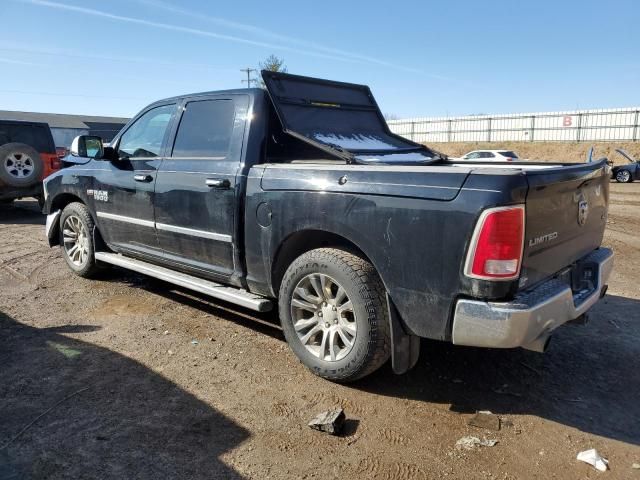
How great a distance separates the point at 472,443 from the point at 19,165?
9856 millimetres

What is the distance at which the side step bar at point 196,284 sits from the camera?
3961 mm

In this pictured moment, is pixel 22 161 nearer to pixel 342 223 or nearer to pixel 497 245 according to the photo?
pixel 342 223

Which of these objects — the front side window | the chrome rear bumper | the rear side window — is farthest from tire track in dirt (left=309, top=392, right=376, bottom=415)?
the front side window

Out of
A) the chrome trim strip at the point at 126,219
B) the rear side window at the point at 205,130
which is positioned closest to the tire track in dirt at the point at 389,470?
the rear side window at the point at 205,130

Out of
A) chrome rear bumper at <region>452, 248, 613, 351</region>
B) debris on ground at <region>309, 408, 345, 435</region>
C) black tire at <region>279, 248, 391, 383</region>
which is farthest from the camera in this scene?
black tire at <region>279, 248, 391, 383</region>

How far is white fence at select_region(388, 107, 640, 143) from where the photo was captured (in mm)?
35594

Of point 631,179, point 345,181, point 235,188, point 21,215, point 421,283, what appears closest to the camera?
point 421,283

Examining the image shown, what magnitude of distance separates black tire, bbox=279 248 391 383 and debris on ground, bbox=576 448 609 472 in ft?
3.88

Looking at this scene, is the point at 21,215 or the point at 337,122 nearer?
the point at 337,122

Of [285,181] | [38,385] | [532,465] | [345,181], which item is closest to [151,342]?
[38,385]

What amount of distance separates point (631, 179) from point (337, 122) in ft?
73.2

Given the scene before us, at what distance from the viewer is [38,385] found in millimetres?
3488

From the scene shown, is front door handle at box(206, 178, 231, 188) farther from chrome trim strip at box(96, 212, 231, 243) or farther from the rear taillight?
the rear taillight

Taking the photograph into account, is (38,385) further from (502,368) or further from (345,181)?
(502,368)
